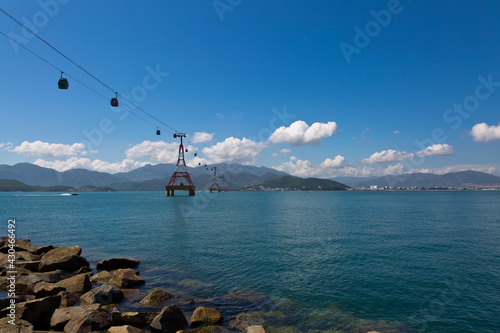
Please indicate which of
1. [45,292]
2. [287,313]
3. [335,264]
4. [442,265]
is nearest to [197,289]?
[287,313]

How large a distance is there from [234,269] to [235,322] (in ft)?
30.3

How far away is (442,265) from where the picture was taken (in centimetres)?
2388

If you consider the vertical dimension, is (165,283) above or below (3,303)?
below

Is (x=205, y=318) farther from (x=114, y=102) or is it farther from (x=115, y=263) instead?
(x=114, y=102)

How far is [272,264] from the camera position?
80.0ft

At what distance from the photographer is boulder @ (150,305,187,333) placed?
12.2 m

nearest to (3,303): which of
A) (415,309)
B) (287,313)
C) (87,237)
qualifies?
(287,313)

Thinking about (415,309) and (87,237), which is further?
(87,237)

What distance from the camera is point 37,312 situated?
41.3 feet

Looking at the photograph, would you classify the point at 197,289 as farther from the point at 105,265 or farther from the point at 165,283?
the point at 105,265

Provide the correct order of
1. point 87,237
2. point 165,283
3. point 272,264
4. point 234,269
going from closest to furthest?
point 165,283 → point 234,269 → point 272,264 → point 87,237

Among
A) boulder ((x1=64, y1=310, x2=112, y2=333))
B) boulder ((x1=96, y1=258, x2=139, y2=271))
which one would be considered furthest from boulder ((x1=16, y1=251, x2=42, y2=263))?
boulder ((x1=64, y1=310, x2=112, y2=333))

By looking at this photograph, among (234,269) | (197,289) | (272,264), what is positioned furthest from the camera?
(272,264)

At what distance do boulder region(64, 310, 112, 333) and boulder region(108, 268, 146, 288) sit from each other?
687 cm
